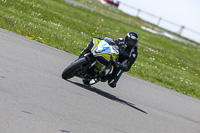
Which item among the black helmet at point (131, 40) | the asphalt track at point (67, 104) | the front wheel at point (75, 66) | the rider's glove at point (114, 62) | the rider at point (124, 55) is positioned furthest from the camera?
the rider at point (124, 55)

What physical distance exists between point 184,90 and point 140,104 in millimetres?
6919

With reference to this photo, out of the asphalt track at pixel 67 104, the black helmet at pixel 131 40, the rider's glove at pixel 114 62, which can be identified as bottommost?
the asphalt track at pixel 67 104

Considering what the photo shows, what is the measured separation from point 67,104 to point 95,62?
7.67 ft

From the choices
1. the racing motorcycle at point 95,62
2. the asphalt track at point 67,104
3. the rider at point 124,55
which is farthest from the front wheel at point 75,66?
the rider at point 124,55

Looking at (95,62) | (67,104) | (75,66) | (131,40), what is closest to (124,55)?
(131,40)

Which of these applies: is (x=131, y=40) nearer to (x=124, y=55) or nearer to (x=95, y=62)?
(x=124, y=55)

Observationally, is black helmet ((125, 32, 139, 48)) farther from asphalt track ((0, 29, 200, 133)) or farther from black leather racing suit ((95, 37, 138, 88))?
asphalt track ((0, 29, 200, 133))

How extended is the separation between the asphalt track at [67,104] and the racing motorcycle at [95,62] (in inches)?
11.3

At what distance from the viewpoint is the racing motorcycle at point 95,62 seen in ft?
31.4

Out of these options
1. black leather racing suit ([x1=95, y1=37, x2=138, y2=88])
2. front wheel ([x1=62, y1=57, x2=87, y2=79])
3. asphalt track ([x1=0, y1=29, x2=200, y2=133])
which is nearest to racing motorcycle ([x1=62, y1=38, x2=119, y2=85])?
front wheel ([x1=62, y1=57, x2=87, y2=79])

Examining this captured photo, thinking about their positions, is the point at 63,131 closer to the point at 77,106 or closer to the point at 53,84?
the point at 77,106

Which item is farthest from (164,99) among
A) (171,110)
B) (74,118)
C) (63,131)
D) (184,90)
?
(63,131)

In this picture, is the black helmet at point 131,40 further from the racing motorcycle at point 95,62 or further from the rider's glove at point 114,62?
the rider's glove at point 114,62

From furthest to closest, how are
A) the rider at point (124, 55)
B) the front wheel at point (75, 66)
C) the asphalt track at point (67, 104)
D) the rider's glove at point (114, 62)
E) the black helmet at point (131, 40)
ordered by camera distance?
the rider at point (124, 55) → the black helmet at point (131, 40) → the rider's glove at point (114, 62) → the front wheel at point (75, 66) → the asphalt track at point (67, 104)
